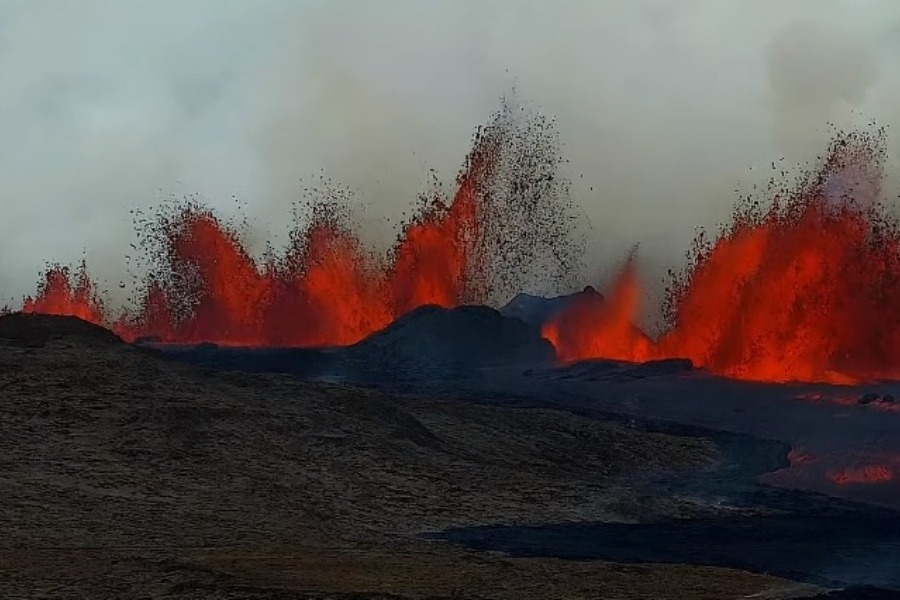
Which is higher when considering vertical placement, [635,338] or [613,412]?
[635,338]

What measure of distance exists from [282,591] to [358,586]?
1938 mm

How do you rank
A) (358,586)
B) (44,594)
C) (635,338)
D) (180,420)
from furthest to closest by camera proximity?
(635,338) < (180,420) < (358,586) < (44,594)

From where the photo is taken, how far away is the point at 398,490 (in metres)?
40.2

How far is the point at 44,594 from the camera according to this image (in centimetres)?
2209

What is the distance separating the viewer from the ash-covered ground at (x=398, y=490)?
85.7 feet

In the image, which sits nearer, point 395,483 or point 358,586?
point 358,586

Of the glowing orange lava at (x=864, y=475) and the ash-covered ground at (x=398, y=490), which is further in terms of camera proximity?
the glowing orange lava at (x=864, y=475)

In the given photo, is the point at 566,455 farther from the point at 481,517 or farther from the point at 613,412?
the point at 613,412

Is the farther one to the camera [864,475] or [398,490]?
[864,475]

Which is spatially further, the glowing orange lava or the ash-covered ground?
the glowing orange lava

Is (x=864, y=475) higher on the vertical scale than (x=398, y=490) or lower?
higher

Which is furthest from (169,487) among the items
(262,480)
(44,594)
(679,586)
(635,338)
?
(635,338)

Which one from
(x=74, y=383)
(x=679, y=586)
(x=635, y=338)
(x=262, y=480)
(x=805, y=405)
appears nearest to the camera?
(x=679, y=586)

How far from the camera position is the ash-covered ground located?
26.1 meters
